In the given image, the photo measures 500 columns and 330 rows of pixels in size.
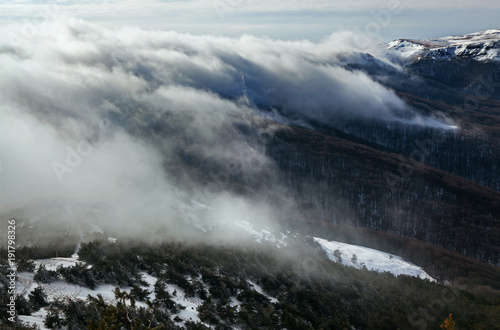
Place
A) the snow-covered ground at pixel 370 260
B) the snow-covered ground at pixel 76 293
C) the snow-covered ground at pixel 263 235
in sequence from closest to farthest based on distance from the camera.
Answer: the snow-covered ground at pixel 76 293
the snow-covered ground at pixel 370 260
the snow-covered ground at pixel 263 235

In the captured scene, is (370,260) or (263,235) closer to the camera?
(370,260)

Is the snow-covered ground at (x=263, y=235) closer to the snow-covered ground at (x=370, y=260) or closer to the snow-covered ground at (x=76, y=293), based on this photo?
the snow-covered ground at (x=370, y=260)

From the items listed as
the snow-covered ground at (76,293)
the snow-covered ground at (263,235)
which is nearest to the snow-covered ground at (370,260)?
the snow-covered ground at (263,235)

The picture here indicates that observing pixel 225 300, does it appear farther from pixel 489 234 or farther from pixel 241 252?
pixel 489 234

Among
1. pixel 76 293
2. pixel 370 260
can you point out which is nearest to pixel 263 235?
pixel 370 260

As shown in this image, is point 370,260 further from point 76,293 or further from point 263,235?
point 76,293

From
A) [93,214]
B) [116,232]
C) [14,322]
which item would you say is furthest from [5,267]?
[93,214]

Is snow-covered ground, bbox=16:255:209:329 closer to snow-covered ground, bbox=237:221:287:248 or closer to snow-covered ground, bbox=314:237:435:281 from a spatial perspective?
snow-covered ground, bbox=237:221:287:248

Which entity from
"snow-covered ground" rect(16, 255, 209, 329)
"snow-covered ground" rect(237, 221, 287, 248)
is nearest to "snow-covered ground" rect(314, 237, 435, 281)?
"snow-covered ground" rect(237, 221, 287, 248)

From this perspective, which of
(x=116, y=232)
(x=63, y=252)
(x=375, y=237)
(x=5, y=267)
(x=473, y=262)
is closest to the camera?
(x=5, y=267)
